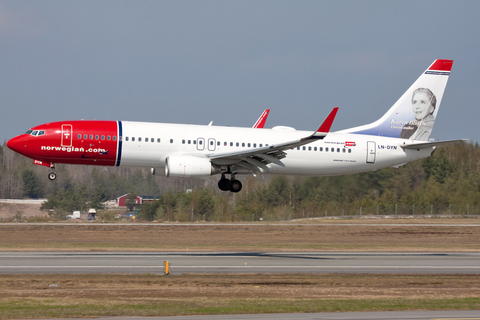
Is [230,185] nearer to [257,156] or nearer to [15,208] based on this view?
[257,156]

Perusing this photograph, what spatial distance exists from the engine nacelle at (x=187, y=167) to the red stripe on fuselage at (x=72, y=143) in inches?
129

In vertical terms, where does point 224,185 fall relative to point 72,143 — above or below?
below

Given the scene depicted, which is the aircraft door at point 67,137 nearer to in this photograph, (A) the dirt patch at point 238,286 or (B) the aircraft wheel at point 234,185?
(B) the aircraft wheel at point 234,185

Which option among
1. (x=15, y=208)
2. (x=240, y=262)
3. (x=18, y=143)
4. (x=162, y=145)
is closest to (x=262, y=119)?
(x=162, y=145)

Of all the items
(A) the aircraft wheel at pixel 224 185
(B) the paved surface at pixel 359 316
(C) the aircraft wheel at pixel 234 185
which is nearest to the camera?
(B) the paved surface at pixel 359 316

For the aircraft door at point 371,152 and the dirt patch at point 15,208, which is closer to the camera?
the aircraft door at point 371,152

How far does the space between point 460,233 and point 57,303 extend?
1551 inches

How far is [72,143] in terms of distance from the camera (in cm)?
3244

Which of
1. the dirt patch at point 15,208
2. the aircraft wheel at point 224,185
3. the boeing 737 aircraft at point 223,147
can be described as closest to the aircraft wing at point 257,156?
the boeing 737 aircraft at point 223,147

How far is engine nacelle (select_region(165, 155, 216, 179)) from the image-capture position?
3225 cm

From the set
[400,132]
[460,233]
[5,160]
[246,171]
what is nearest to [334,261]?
[246,171]

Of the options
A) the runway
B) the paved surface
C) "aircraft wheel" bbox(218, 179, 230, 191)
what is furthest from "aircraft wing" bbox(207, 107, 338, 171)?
the paved surface

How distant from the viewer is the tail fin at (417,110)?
38312 mm

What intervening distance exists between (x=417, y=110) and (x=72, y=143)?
2232 centimetres
